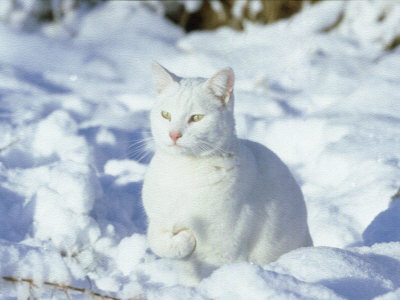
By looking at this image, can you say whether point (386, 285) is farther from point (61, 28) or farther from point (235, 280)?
point (61, 28)

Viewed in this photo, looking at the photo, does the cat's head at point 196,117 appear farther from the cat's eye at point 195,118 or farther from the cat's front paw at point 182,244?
the cat's front paw at point 182,244

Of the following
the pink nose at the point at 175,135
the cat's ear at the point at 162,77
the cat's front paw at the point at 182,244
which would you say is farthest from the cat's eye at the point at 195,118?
the cat's front paw at the point at 182,244

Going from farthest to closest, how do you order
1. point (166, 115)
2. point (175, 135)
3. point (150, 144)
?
point (150, 144), point (166, 115), point (175, 135)

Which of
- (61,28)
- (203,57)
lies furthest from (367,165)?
(61,28)

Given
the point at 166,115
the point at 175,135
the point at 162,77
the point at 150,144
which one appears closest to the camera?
the point at 175,135

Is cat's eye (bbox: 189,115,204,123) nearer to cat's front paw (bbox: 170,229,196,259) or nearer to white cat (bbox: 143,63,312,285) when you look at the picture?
white cat (bbox: 143,63,312,285)

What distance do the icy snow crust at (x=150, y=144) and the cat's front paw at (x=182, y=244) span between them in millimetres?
187

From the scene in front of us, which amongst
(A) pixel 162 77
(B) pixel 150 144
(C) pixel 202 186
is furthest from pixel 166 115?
(B) pixel 150 144

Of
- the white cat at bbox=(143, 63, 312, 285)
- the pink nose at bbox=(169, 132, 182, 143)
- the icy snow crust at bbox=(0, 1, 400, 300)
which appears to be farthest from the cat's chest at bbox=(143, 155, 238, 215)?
the icy snow crust at bbox=(0, 1, 400, 300)

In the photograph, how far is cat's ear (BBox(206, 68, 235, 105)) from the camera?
7.70ft

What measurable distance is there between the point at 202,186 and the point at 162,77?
55 cm

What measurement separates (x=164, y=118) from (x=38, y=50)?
12.8 feet

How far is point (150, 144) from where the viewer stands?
4.01 metres

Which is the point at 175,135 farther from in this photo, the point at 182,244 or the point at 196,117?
the point at 182,244
